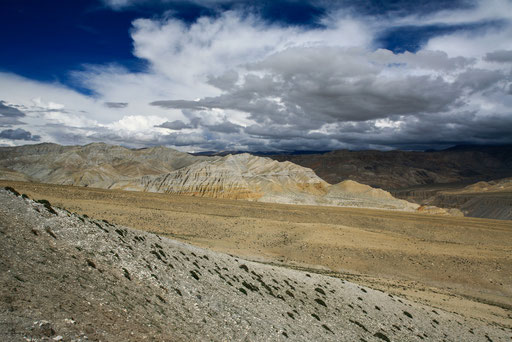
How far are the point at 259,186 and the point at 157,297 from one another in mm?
106403

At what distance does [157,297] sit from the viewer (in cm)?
1190

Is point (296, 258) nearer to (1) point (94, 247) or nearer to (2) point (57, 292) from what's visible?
(1) point (94, 247)

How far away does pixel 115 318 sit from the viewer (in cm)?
927

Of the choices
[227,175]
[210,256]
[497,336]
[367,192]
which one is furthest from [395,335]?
[367,192]

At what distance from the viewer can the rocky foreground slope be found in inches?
339

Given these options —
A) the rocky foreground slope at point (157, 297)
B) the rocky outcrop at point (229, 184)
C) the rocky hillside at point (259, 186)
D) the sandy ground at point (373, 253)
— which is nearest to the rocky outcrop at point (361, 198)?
the rocky hillside at point (259, 186)

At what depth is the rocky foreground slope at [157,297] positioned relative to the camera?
28.2 ft

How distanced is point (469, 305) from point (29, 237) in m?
31.1

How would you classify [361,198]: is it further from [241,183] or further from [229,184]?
[229,184]

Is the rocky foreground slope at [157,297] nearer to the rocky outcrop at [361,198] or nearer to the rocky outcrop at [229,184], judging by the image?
the rocky outcrop at [229,184]

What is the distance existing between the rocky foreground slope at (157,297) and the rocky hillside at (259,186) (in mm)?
88707

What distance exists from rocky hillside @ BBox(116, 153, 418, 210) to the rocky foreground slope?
291 ft

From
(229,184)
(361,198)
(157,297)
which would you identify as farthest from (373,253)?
(361,198)

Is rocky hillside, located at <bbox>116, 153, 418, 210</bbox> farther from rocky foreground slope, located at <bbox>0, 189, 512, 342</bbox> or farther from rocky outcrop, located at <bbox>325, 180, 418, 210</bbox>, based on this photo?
rocky foreground slope, located at <bbox>0, 189, 512, 342</bbox>
